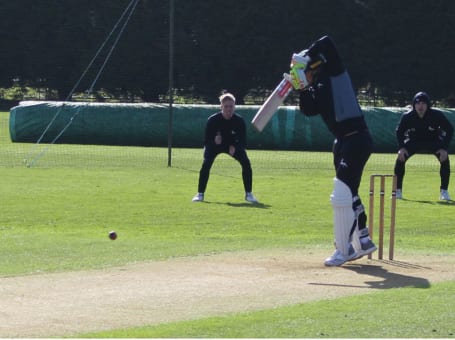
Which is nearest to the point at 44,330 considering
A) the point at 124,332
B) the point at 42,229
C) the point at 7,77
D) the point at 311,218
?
the point at 124,332

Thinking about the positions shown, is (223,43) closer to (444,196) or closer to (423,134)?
(423,134)

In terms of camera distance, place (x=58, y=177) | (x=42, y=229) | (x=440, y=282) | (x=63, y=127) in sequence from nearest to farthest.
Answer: (x=440, y=282) < (x=42, y=229) < (x=58, y=177) < (x=63, y=127)

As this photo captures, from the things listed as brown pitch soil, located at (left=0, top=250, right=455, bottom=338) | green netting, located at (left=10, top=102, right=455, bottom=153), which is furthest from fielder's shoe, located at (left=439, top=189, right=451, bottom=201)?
green netting, located at (left=10, top=102, right=455, bottom=153)

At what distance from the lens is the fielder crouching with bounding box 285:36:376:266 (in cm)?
1108

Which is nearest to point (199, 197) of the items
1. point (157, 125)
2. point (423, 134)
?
point (423, 134)

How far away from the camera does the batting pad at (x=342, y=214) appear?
1108 centimetres

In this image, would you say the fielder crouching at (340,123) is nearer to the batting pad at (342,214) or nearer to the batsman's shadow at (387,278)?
the batting pad at (342,214)

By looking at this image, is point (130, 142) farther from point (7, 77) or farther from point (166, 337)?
point (166, 337)

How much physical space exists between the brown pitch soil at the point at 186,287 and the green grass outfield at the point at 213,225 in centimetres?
37

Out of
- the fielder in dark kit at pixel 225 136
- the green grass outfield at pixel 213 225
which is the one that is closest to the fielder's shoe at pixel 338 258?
the green grass outfield at pixel 213 225

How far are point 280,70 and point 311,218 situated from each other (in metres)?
23.0

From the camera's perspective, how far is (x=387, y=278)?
10477mm

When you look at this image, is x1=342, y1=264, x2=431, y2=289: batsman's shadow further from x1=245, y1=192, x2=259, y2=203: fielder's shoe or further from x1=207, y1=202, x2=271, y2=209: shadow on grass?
x1=245, y1=192, x2=259, y2=203: fielder's shoe

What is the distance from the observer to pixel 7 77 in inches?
1531
